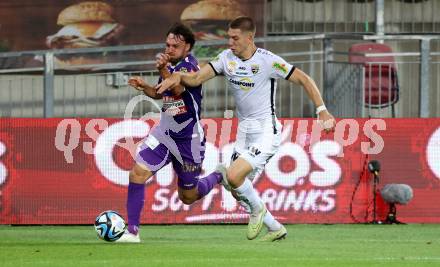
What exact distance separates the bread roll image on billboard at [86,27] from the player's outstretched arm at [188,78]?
24.3 ft

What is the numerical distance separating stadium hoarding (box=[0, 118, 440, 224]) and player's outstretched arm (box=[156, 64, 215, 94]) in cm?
330

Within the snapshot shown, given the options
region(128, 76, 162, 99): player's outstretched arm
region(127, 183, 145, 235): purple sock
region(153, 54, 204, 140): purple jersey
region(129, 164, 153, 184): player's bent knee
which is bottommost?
region(127, 183, 145, 235): purple sock

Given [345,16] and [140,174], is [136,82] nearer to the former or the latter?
[140,174]

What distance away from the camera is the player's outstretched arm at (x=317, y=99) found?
13.5 m

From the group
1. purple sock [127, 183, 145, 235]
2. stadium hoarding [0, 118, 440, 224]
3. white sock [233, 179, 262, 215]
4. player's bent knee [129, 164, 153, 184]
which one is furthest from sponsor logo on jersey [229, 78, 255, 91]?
stadium hoarding [0, 118, 440, 224]

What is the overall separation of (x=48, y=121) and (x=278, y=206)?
3.08 meters

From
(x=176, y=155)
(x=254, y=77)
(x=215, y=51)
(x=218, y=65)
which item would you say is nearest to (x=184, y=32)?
(x=218, y=65)

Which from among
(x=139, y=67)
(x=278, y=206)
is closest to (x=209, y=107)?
(x=139, y=67)

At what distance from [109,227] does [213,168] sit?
3711 millimetres

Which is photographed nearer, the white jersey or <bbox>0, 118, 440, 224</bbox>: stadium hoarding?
the white jersey

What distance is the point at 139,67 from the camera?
67.7ft

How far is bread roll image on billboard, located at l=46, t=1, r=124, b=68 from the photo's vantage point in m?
21.4

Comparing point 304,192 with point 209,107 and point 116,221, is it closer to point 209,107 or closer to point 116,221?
point 209,107

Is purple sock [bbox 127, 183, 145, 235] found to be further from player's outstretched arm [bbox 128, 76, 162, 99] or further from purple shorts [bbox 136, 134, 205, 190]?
player's outstretched arm [bbox 128, 76, 162, 99]
